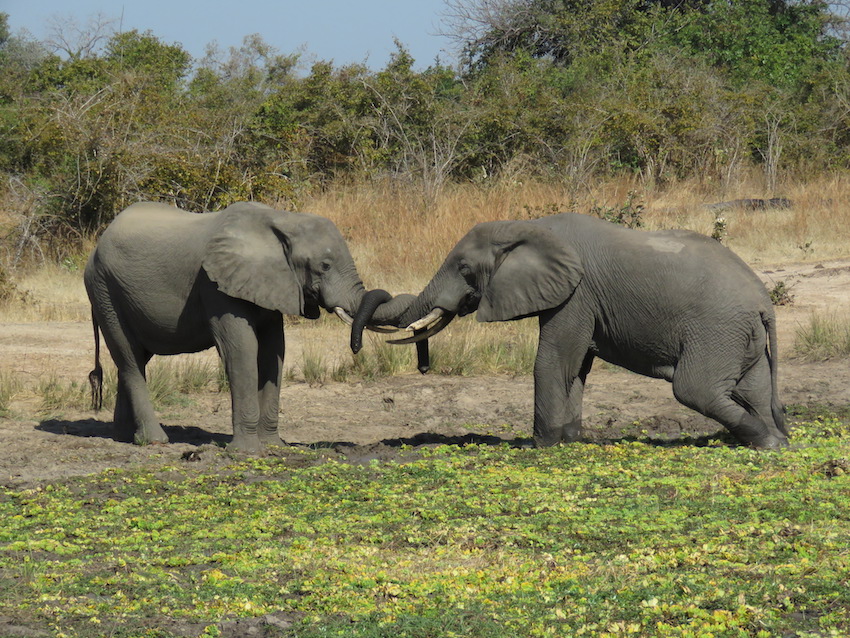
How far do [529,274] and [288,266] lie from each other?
1833mm

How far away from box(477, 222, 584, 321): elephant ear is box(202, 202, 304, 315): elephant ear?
4.82 ft

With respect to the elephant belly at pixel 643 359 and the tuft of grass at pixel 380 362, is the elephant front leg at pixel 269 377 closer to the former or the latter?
the elephant belly at pixel 643 359

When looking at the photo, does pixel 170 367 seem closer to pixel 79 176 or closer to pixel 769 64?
pixel 79 176

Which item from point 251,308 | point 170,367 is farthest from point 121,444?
point 170,367

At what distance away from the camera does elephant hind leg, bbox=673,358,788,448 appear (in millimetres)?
8875

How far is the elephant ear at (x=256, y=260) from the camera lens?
938 cm

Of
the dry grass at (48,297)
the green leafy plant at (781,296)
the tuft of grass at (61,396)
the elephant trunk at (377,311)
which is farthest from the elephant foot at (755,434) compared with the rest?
the dry grass at (48,297)

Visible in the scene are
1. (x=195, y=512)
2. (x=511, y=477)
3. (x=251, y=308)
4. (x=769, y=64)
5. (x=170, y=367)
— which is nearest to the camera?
(x=195, y=512)

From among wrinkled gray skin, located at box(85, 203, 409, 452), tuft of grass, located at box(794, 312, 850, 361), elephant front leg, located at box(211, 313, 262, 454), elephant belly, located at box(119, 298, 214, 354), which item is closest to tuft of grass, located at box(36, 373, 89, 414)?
wrinkled gray skin, located at box(85, 203, 409, 452)

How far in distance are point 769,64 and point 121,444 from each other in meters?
23.6

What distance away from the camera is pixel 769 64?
30078 millimetres

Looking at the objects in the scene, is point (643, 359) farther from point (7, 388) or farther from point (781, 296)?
point (781, 296)

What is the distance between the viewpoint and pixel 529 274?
9.09 m

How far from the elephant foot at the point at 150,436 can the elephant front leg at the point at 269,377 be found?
86 centimetres
